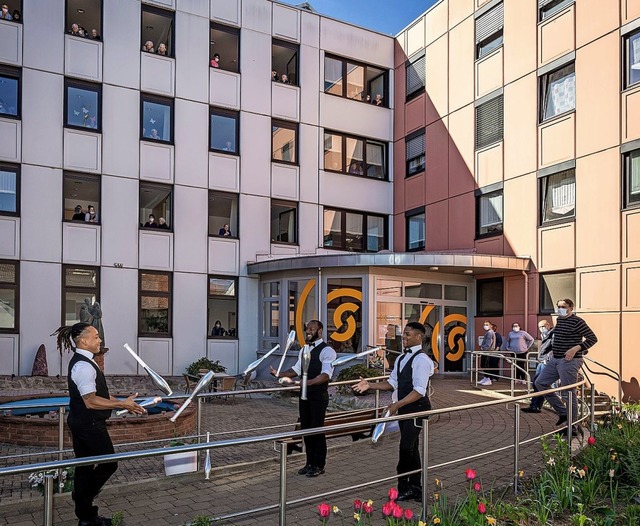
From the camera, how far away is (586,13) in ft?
51.5

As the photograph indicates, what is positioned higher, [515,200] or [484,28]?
[484,28]

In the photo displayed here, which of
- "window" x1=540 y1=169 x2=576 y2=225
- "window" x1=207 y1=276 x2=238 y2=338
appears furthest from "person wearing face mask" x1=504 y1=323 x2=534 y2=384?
"window" x1=207 y1=276 x2=238 y2=338

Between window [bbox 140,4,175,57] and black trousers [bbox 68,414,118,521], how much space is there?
16.1 metres

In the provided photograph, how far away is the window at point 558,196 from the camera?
→ 1600 cm

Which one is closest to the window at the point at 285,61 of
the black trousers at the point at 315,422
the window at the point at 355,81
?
the window at the point at 355,81

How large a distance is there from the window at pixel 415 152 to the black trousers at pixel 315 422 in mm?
15334

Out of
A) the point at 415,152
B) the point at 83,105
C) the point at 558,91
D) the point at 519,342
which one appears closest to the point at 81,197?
the point at 83,105

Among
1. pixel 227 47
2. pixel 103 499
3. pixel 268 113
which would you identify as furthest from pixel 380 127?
pixel 103 499

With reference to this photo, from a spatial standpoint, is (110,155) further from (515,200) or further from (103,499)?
(103,499)

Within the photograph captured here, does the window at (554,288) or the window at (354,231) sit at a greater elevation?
the window at (354,231)

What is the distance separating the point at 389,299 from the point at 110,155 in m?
8.92

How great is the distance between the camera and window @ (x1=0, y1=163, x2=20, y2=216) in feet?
56.1

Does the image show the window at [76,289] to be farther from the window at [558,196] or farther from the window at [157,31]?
the window at [558,196]

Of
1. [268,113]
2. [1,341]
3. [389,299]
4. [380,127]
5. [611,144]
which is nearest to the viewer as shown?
[611,144]
